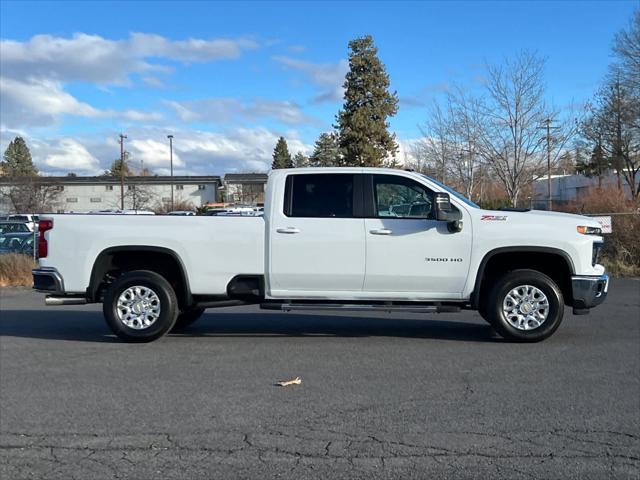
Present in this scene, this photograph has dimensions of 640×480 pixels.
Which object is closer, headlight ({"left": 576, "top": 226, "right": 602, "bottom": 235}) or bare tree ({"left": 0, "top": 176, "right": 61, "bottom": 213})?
headlight ({"left": 576, "top": 226, "right": 602, "bottom": 235})

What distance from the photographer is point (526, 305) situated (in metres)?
7.76

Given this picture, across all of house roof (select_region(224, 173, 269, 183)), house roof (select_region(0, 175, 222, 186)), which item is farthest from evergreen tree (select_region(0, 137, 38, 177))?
house roof (select_region(224, 173, 269, 183))

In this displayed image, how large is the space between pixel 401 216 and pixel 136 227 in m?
3.25

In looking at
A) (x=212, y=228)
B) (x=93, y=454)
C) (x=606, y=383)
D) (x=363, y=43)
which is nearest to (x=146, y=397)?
(x=93, y=454)

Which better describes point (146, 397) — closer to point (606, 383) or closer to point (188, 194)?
point (606, 383)

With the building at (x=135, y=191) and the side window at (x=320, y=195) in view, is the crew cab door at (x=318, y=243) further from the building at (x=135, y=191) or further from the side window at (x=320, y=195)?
the building at (x=135, y=191)

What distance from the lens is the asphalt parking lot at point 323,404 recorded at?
4.32 meters

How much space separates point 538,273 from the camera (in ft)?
25.6

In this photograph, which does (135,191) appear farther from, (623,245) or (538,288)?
(538,288)

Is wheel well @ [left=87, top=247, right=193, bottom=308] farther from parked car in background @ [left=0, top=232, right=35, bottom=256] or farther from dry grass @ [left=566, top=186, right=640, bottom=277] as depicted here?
dry grass @ [left=566, top=186, right=640, bottom=277]

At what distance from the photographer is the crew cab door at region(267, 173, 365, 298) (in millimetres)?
7859

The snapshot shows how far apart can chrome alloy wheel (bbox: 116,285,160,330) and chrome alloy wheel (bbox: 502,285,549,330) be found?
4.25m

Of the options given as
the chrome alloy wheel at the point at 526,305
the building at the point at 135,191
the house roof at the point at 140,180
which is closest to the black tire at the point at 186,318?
the chrome alloy wheel at the point at 526,305

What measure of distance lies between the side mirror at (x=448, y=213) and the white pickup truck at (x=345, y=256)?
0.02 m
